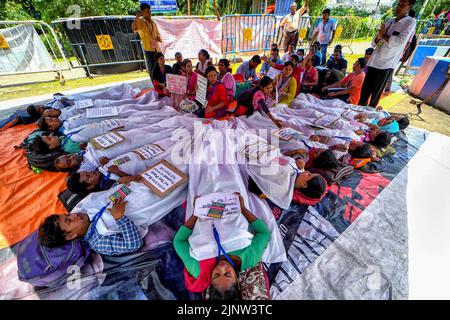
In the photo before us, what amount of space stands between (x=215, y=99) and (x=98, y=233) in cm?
255

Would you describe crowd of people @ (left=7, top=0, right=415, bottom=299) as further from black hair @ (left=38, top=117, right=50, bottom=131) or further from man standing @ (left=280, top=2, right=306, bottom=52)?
man standing @ (left=280, top=2, right=306, bottom=52)

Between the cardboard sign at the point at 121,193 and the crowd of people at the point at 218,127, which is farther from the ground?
the cardboard sign at the point at 121,193

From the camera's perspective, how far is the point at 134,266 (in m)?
1.67

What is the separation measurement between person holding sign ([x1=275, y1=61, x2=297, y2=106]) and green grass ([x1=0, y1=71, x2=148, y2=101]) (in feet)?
16.5

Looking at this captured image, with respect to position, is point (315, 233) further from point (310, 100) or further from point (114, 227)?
point (310, 100)

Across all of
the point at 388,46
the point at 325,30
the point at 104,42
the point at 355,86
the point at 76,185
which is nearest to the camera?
the point at 76,185

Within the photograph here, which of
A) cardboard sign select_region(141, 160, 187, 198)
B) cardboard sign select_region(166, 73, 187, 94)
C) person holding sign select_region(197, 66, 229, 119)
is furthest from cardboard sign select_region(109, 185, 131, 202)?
cardboard sign select_region(166, 73, 187, 94)

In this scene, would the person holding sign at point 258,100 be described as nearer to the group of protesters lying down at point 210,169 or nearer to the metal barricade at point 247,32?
the group of protesters lying down at point 210,169

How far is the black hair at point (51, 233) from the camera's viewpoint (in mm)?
1411

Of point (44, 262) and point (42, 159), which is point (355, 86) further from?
point (42, 159)

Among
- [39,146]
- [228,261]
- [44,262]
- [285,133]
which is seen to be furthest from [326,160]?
[39,146]

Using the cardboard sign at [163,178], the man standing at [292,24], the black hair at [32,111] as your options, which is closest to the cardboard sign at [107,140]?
the cardboard sign at [163,178]

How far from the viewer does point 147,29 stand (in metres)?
4.34

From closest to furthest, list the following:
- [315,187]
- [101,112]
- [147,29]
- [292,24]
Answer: [315,187]
[101,112]
[147,29]
[292,24]
